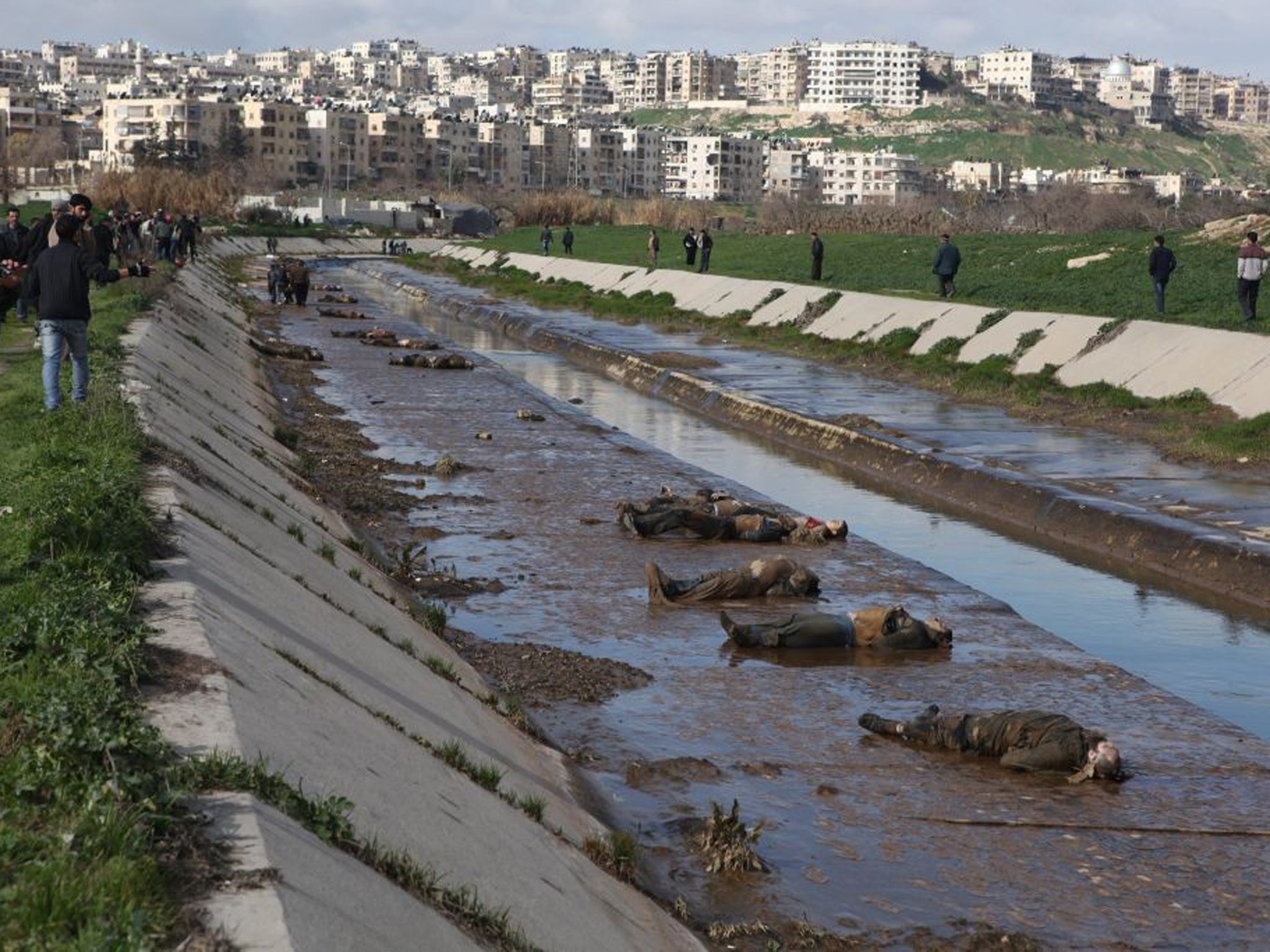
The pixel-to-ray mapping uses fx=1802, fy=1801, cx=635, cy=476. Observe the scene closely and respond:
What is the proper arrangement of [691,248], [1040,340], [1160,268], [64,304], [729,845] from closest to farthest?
[729,845] < [64,304] < [1040,340] < [1160,268] < [691,248]

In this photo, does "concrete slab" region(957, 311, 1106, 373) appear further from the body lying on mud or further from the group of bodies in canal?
the body lying on mud

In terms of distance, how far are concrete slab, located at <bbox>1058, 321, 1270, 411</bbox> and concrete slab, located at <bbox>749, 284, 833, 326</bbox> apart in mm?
13574

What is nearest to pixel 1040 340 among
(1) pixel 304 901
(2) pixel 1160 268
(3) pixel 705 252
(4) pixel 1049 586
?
(2) pixel 1160 268

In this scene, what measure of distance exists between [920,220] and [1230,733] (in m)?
71.2

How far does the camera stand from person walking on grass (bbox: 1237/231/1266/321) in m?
29.4

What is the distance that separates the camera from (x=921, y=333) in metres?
34.4

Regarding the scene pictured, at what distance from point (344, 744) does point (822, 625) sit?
18.9 ft

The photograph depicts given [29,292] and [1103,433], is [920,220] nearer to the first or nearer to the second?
[1103,433]

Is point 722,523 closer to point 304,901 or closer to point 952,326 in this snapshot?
point 304,901

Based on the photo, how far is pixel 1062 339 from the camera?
29.4 meters

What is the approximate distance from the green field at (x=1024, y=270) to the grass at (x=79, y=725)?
870 inches

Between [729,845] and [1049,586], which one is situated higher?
[729,845]

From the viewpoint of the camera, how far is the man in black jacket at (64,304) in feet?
47.3

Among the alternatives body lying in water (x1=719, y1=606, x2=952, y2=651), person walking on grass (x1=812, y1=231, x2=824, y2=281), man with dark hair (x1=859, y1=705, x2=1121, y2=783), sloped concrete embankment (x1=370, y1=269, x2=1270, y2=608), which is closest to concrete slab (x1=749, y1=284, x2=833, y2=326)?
person walking on grass (x1=812, y1=231, x2=824, y2=281)
